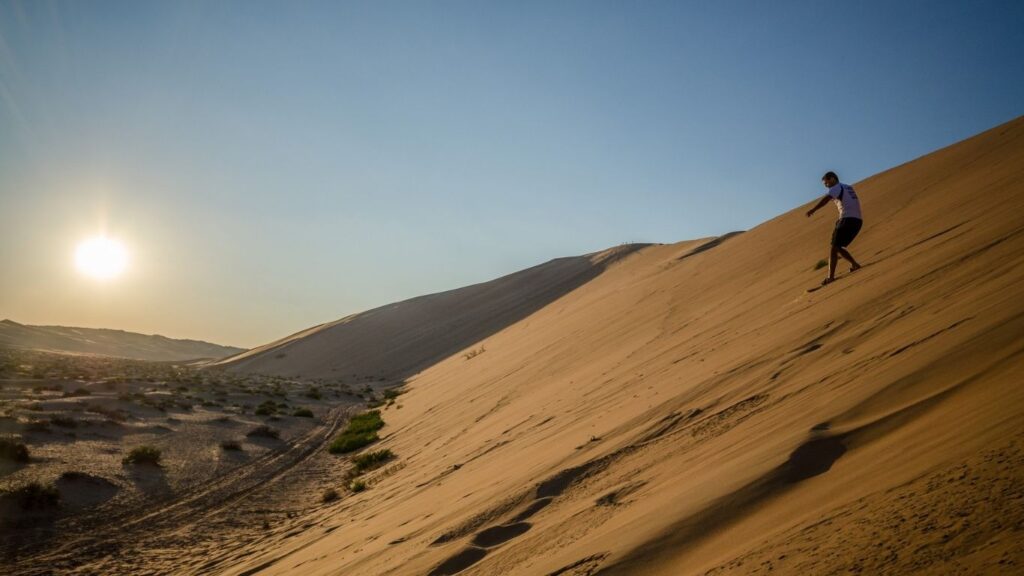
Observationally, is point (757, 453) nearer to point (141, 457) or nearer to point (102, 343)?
point (141, 457)

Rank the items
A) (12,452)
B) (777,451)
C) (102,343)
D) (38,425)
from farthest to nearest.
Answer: (102,343), (38,425), (12,452), (777,451)

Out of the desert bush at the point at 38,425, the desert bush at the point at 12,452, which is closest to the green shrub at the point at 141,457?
the desert bush at the point at 12,452

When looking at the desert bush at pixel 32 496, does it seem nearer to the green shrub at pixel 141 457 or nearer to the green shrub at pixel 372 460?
the green shrub at pixel 141 457

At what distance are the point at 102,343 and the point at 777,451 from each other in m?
133

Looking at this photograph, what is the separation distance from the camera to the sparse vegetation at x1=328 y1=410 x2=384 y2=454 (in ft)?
40.8

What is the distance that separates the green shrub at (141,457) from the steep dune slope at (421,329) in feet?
90.9

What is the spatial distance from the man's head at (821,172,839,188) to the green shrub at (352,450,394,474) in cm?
786

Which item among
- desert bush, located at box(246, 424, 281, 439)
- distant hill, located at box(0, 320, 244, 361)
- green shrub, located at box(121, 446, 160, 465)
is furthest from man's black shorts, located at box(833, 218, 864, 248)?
distant hill, located at box(0, 320, 244, 361)

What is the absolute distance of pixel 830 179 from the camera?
7.66 meters

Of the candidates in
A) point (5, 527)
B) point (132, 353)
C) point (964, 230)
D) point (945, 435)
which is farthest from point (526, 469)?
point (132, 353)

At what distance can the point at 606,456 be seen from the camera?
165 inches

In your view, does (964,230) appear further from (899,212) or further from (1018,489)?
(1018,489)

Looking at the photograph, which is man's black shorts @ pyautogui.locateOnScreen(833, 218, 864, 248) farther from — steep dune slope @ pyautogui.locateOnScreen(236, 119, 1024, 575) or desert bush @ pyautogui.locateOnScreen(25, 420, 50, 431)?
desert bush @ pyautogui.locateOnScreen(25, 420, 50, 431)

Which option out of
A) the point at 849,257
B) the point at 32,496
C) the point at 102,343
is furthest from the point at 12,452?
the point at 102,343
